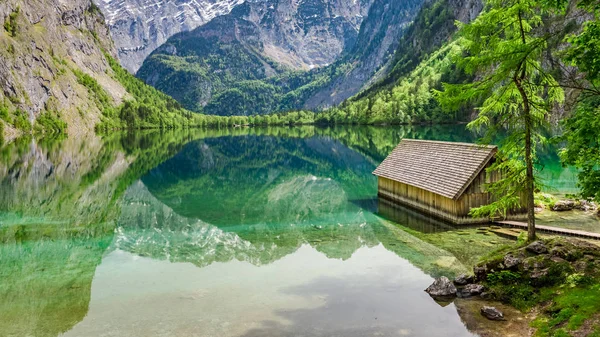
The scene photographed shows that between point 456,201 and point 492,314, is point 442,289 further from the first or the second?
point 456,201

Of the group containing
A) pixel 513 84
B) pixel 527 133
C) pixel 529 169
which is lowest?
pixel 529 169

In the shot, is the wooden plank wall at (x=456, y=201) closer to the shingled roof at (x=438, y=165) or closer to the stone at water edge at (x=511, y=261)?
the shingled roof at (x=438, y=165)

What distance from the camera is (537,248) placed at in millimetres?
19922

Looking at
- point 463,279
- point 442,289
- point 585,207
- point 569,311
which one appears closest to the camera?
point 569,311

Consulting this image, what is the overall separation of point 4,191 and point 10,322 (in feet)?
122

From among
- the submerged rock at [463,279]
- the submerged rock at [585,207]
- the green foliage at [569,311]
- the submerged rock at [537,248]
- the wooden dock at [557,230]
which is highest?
the submerged rock at [537,248]

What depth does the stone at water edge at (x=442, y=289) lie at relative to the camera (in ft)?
63.8

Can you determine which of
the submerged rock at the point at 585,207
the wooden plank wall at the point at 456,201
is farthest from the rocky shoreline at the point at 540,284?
the submerged rock at the point at 585,207

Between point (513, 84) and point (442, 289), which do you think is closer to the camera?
point (442, 289)

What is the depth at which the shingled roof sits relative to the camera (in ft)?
102

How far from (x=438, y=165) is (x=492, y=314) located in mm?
19230

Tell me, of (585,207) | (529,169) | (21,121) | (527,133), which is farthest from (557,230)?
(21,121)

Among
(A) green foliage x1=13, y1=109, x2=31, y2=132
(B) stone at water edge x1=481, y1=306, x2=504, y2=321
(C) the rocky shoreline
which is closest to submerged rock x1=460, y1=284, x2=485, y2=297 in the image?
(C) the rocky shoreline

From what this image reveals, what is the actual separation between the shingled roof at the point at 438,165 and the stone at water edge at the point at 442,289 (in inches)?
448
